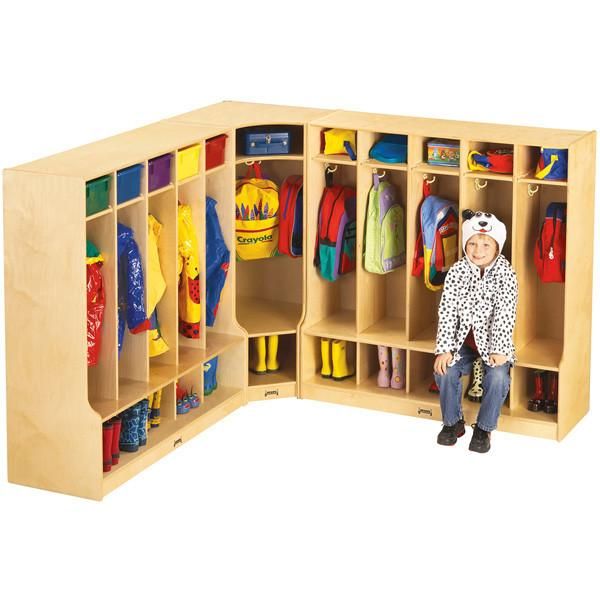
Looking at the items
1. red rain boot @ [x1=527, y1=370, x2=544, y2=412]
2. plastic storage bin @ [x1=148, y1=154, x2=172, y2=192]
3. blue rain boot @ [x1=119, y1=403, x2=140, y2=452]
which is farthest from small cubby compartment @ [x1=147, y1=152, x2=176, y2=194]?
red rain boot @ [x1=527, y1=370, x2=544, y2=412]

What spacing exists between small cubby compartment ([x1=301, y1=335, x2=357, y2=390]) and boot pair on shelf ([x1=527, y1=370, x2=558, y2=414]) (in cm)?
108

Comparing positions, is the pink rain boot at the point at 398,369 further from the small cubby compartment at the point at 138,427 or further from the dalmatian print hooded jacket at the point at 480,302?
the small cubby compartment at the point at 138,427

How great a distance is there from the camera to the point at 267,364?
8.52 metres

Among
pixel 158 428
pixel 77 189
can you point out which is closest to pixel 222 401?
pixel 158 428

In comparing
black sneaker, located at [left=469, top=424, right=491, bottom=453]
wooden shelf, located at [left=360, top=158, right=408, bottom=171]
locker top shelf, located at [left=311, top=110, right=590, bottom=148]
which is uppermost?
locker top shelf, located at [left=311, top=110, right=590, bottom=148]

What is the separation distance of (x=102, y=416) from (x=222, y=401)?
1.29 meters

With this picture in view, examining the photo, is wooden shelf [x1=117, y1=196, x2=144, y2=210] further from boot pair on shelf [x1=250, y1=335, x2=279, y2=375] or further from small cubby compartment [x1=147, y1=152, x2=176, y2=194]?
boot pair on shelf [x1=250, y1=335, x2=279, y2=375]

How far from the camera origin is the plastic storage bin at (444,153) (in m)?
7.68

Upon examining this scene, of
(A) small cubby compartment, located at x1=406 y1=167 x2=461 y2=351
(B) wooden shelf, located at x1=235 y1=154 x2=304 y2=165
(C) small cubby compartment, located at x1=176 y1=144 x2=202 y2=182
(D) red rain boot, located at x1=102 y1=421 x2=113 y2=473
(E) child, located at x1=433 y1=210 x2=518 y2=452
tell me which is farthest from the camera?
(B) wooden shelf, located at x1=235 y1=154 x2=304 y2=165

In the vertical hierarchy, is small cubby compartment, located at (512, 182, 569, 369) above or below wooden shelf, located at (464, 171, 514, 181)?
below

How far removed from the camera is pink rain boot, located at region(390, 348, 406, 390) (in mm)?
8164

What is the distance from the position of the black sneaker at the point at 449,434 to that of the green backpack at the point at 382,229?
0.97 m

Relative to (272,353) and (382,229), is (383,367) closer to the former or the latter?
(272,353)

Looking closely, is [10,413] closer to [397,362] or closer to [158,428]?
[158,428]
